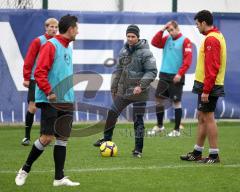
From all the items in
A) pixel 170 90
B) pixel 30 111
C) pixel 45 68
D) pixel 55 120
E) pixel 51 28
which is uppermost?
pixel 51 28

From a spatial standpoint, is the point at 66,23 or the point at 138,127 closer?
the point at 66,23

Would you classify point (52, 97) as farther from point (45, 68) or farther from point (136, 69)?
point (136, 69)

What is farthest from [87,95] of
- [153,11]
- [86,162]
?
[86,162]

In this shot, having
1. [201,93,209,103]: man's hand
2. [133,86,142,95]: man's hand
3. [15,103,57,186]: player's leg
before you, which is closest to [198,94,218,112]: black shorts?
[201,93,209,103]: man's hand

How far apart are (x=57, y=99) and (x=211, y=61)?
253cm

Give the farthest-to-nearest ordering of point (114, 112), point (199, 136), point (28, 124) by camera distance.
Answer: point (28, 124), point (114, 112), point (199, 136)

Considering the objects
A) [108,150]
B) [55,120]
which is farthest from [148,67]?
[55,120]

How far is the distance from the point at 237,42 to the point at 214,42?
702 centimetres

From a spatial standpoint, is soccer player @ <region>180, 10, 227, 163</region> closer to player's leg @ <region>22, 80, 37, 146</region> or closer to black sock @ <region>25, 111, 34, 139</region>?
player's leg @ <region>22, 80, 37, 146</region>

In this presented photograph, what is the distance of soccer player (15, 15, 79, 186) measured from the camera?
845 centimetres

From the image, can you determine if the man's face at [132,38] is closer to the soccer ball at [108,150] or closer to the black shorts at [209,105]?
the black shorts at [209,105]

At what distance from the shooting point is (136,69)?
1114 centimetres

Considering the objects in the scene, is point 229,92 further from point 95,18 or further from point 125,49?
point 125,49

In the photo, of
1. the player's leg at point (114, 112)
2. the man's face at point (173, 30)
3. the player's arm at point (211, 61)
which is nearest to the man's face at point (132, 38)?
the player's leg at point (114, 112)
